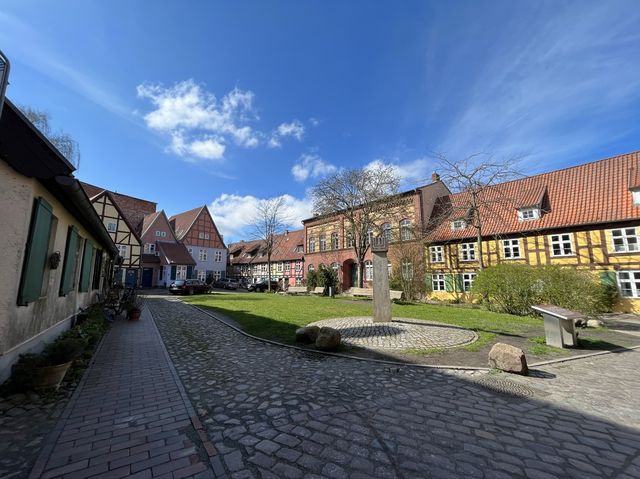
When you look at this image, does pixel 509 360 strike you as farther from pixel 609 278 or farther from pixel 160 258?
pixel 160 258

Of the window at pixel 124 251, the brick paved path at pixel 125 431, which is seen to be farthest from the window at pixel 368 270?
the brick paved path at pixel 125 431

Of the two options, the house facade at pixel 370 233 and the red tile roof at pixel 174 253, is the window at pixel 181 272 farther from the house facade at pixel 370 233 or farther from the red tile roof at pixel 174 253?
the house facade at pixel 370 233

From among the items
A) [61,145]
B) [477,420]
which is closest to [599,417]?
[477,420]

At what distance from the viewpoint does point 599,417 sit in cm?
383

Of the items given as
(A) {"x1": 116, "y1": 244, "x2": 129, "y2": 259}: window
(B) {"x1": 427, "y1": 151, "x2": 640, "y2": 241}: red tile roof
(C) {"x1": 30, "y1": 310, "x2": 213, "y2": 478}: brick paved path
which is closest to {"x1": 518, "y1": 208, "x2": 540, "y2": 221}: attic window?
(B) {"x1": 427, "y1": 151, "x2": 640, "y2": 241}: red tile roof

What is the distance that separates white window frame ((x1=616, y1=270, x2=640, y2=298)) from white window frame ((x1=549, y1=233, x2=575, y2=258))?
8.47 ft

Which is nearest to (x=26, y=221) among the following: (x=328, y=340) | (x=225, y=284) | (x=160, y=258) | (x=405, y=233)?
(x=328, y=340)

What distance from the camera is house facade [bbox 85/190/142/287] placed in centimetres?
2750

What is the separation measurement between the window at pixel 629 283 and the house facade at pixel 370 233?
1135cm

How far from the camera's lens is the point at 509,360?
560 centimetres

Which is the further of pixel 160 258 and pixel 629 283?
pixel 160 258

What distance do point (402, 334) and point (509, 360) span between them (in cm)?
342

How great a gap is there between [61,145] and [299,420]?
2377 centimetres

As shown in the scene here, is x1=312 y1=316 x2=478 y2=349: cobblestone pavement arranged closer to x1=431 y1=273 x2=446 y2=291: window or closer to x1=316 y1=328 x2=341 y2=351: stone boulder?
x1=316 y1=328 x2=341 y2=351: stone boulder
